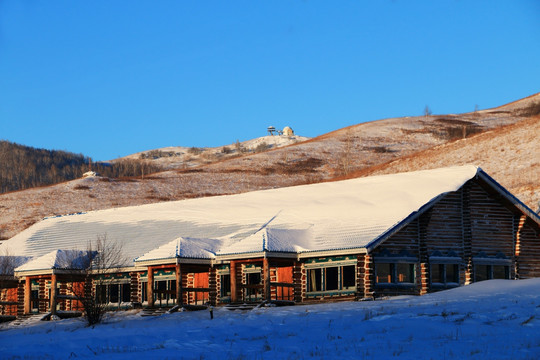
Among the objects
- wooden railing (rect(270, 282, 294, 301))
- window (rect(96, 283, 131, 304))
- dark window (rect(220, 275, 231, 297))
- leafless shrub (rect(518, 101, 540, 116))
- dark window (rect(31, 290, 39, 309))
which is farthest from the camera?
leafless shrub (rect(518, 101, 540, 116))

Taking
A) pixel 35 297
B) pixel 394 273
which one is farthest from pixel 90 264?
pixel 394 273

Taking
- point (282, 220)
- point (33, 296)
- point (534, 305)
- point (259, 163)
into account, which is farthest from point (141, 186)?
point (534, 305)

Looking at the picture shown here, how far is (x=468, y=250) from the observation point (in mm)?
39188

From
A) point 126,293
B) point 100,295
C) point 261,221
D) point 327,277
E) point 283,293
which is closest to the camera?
point 100,295

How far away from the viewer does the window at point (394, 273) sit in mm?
37500

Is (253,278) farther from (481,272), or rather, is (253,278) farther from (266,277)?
(481,272)

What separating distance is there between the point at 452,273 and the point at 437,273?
85 cm

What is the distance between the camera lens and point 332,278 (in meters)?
38.1

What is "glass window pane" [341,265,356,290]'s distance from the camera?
123ft

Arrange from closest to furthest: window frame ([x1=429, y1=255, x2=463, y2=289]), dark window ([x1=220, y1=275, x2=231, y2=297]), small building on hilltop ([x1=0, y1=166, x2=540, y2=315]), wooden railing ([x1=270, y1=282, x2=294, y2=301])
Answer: small building on hilltop ([x1=0, y1=166, x2=540, y2=315]), window frame ([x1=429, y1=255, x2=463, y2=289]), wooden railing ([x1=270, y1=282, x2=294, y2=301]), dark window ([x1=220, y1=275, x2=231, y2=297])

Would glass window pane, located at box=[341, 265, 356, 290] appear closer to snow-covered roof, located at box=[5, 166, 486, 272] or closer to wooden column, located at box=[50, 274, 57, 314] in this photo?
snow-covered roof, located at box=[5, 166, 486, 272]

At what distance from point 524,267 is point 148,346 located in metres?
22.7

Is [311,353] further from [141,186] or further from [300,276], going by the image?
[141,186]

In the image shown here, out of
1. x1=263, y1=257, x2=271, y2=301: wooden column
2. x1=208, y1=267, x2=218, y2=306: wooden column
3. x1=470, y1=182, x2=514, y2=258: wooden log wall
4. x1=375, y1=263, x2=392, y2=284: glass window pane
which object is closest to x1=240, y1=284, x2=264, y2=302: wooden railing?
x1=263, y1=257, x2=271, y2=301: wooden column
